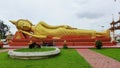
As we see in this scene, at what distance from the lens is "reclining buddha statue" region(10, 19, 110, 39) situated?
25.2 metres

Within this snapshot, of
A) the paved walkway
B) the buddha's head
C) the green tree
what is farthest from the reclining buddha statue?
the green tree

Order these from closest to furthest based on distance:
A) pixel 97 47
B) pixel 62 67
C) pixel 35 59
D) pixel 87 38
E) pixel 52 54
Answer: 1. pixel 62 67
2. pixel 35 59
3. pixel 52 54
4. pixel 97 47
5. pixel 87 38

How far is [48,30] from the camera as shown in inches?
1032

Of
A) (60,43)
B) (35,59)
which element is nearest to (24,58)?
(35,59)

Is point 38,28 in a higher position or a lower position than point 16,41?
higher

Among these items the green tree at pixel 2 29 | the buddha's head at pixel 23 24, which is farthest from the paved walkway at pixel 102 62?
the green tree at pixel 2 29

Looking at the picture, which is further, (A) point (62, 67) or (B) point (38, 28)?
(B) point (38, 28)

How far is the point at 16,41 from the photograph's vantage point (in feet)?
85.4

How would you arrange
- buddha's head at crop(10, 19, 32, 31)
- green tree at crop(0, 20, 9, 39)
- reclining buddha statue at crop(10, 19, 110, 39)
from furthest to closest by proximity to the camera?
green tree at crop(0, 20, 9, 39) < buddha's head at crop(10, 19, 32, 31) < reclining buddha statue at crop(10, 19, 110, 39)

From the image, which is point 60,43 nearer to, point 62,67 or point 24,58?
point 24,58

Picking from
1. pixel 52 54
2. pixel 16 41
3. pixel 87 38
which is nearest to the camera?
pixel 52 54

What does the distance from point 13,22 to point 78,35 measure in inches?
370

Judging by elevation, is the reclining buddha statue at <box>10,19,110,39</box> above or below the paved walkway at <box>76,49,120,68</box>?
above

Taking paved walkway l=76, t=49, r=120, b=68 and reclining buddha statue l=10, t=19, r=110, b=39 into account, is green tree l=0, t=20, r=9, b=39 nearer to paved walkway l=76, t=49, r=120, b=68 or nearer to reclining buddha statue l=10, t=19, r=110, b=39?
reclining buddha statue l=10, t=19, r=110, b=39
